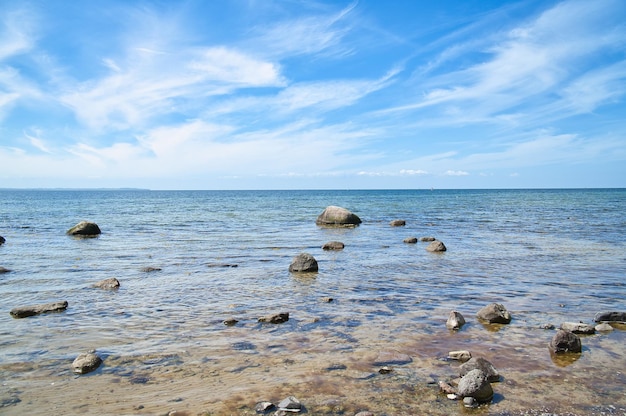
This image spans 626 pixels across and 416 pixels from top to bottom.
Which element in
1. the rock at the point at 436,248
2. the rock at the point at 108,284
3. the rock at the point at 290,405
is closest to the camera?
the rock at the point at 290,405

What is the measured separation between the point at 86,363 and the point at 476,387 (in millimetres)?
5533

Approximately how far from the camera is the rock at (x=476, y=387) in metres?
4.98

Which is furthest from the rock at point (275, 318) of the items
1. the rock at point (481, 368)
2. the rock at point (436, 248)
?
the rock at point (436, 248)

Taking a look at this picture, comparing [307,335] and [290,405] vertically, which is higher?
[290,405]

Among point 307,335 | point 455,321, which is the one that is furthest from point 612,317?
point 307,335

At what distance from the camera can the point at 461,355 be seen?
6.27 metres

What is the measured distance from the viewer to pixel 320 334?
7.52m

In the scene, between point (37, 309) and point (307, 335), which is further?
point (37, 309)

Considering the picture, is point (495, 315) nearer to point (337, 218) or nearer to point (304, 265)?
point (304, 265)

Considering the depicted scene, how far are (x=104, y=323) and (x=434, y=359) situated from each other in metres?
6.47

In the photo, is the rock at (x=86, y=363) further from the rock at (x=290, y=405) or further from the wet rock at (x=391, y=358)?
the wet rock at (x=391, y=358)

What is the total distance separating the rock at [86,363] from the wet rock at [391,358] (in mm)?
4270

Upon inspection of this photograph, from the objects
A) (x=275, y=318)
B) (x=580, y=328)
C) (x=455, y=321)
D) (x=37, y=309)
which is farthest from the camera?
(x=37, y=309)

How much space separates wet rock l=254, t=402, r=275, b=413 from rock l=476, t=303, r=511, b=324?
202 inches
